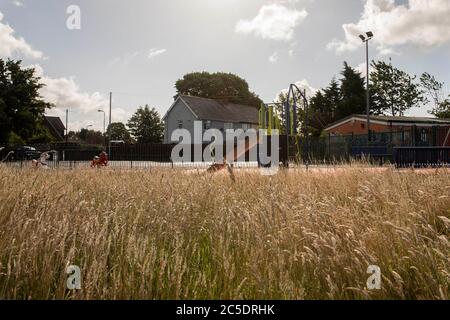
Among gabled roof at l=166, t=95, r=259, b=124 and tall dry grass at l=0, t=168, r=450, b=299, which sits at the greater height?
gabled roof at l=166, t=95, r=259, b=124

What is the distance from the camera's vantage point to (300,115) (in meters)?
48.1

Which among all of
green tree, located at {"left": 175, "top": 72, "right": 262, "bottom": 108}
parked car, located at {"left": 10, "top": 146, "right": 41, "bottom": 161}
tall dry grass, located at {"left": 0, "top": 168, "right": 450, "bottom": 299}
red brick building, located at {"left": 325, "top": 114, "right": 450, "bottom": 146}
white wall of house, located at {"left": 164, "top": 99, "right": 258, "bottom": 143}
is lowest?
tall dry grass, located at {"left": 0, "top": 168, "right": 450, "bottom": 299}

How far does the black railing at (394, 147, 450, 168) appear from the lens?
12992 millimetres

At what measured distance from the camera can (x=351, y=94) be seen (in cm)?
5322

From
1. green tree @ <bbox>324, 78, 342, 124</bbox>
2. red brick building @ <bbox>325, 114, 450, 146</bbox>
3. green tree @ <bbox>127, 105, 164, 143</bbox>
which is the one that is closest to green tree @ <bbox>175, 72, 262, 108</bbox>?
green tree @ <bbox>127, 105, 164, 143</bbox>

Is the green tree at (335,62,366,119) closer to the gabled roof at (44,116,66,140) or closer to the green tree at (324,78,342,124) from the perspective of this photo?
the green tree at (324,78,342,124)

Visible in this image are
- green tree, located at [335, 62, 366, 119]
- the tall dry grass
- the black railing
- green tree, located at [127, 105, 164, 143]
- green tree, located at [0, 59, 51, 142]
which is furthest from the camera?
green tree, located at [127, 105, 164, 143]

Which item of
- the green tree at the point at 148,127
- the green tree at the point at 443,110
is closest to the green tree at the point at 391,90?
the green tree at the point at 443,110

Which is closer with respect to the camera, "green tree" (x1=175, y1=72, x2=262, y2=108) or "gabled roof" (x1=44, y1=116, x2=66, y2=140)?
"green tree" (x1=175, y1=72, x2=262, y2=108)

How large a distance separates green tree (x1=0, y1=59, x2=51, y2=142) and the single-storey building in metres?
16.5

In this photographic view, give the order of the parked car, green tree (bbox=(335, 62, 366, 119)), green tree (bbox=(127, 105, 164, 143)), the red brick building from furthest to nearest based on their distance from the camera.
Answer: green tree (bbox=(127, 105, 164, 143))
green tree (bbox=(335, 62, 366, 119))
the red brick building
the parked car

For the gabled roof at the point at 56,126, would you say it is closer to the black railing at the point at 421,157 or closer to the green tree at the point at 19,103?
the green tree at the point at 19,103

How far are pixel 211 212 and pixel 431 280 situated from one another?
2823mm
